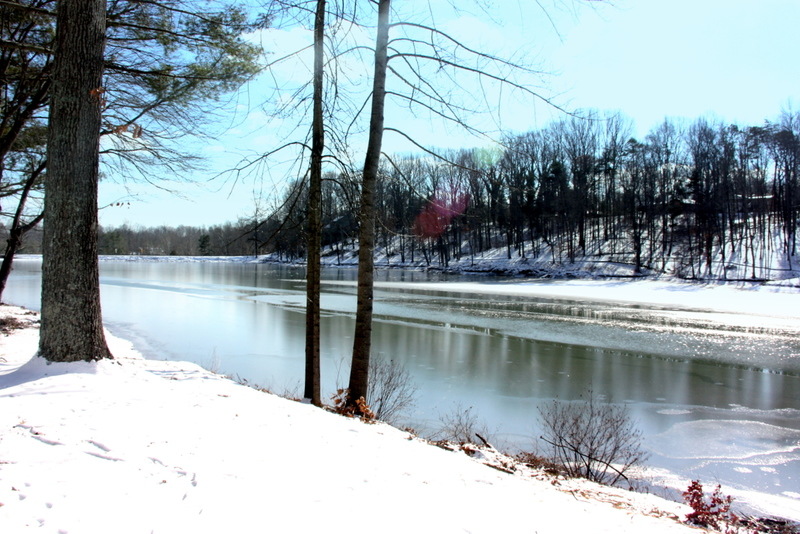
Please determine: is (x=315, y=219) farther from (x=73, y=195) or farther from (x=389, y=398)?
(x=389, y=398)

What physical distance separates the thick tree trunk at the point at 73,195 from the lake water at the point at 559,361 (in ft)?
14.2

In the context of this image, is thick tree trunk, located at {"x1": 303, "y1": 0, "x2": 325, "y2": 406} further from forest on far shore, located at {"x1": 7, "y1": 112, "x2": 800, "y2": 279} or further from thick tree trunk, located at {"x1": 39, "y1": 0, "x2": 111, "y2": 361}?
forest on far shore, located at {"x1": 7, "y1": 112, "x2": 800, "y2": 279}

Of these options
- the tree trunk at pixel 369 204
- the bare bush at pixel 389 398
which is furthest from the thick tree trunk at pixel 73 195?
the bare bush at pixel 389 398

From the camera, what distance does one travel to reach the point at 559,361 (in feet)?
40.2

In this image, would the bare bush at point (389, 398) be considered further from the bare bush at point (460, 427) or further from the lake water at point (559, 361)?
the bare bush at point (460, 427)

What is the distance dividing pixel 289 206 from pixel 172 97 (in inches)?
119

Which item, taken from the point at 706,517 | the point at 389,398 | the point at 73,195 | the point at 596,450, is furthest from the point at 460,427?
the point at 73,195

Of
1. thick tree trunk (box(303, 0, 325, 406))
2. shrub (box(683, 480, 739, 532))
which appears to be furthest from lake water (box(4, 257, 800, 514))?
thick tree trunk (box(303, 0, 325, 406))

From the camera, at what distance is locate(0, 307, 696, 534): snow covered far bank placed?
7.98 ft

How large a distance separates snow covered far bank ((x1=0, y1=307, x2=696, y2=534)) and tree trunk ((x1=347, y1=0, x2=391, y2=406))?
6.38 feet

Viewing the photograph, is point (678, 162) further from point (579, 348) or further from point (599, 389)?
point (599, 389)

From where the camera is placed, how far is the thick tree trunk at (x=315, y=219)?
6.64 meters

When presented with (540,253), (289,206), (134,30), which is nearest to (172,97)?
(134,30)

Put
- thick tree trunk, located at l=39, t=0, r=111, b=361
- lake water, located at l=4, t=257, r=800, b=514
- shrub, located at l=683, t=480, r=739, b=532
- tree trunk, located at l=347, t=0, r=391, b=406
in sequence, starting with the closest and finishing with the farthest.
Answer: shrub, located at l=683, t=480, r=739, b=532, thick tree trunk, located at l=39, t=0, r=111, b=361, tree trunk, located at l=347, t=0, r=391, b=406, lake water, located at l=4, t=257, r=800, b=514
